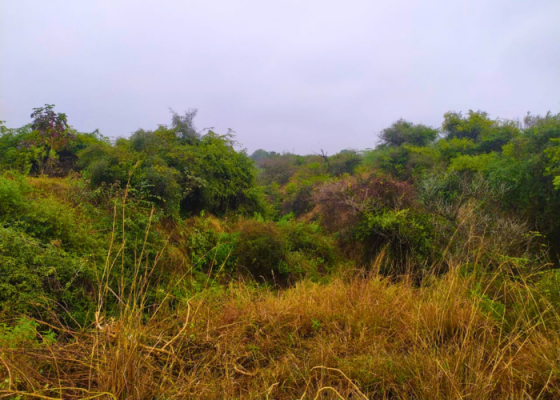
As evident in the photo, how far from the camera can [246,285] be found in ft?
23.9

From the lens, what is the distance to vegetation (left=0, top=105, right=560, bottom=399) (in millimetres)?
2424

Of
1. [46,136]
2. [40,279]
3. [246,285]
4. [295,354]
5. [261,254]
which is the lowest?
[246,285]

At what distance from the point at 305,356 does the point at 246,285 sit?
4.44 m

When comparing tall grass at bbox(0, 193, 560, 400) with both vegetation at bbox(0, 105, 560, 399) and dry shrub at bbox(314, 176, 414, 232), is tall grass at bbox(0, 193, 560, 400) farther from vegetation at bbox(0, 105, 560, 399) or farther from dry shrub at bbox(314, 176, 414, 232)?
dry shrub at bbox(314, 176, 414, 232)

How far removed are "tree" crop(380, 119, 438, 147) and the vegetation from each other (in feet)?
36.9

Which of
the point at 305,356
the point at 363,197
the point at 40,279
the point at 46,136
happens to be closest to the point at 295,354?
the point at 305,356

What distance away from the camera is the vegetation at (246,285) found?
2424 mm

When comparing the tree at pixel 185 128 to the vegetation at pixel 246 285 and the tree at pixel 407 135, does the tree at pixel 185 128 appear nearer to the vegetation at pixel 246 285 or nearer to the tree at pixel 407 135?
the vegetation at pixel 246 285

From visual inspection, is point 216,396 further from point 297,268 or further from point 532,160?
point 532,160

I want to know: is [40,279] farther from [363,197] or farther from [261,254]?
[363,197]

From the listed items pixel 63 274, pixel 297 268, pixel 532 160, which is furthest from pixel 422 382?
pixel 532 160

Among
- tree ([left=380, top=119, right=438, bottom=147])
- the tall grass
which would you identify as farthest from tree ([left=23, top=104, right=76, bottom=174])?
tree ([left=380, top=119, right=438, bottom=147])

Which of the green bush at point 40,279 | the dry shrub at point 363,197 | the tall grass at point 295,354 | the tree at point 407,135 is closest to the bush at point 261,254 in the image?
the dry shrub at point 363,197

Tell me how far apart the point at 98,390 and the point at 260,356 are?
133 centimetres
